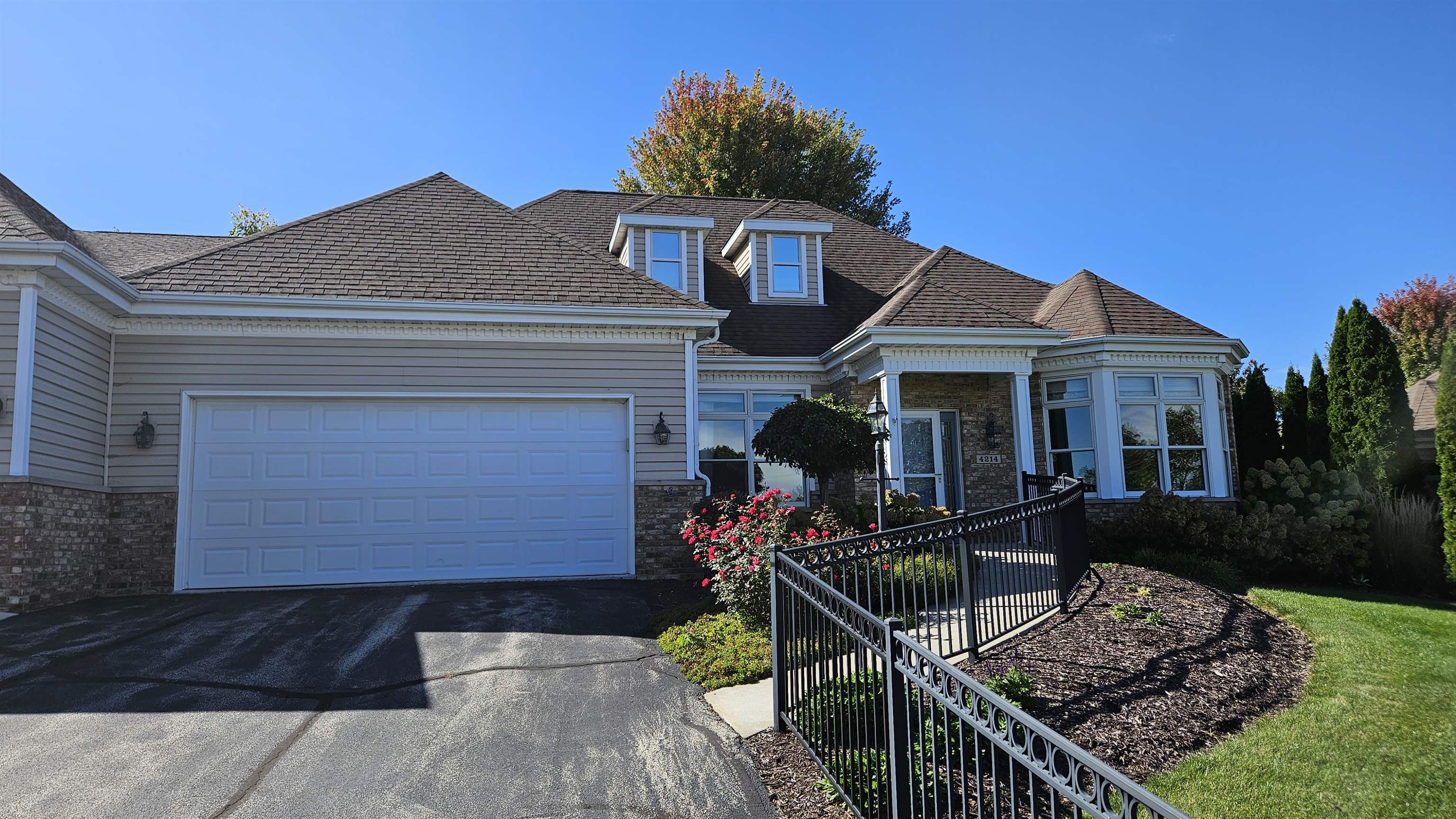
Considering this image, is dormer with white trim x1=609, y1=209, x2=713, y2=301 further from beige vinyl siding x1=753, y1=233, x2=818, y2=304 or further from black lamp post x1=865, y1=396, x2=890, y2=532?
black lamp post x1=865, y1=396, x2=890, y2=532

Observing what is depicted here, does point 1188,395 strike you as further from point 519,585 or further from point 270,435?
point 270,435

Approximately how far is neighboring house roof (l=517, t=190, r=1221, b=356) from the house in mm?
137

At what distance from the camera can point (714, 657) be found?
6371 millimetres

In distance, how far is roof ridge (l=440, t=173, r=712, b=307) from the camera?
1159 cm

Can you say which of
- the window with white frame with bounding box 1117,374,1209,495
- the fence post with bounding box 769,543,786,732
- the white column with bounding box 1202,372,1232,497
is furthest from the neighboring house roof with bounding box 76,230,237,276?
the white column with bounding box 1202,372,1232,497

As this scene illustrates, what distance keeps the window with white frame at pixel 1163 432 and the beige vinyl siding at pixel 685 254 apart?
24.3 feet

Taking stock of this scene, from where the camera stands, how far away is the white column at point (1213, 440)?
13.1m

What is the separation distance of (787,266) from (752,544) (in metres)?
8.94

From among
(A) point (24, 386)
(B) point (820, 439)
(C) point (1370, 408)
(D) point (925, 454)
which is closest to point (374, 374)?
(A) point (24, 386)

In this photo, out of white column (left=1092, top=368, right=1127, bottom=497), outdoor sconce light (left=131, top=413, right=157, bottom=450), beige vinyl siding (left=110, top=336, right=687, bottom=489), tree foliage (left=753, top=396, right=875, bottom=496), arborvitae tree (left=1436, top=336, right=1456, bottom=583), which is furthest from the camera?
white column (left=1092, top=368, right=1127, bottom=497)

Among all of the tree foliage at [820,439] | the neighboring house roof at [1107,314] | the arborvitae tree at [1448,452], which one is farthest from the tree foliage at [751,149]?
the arborvitae tree at [1448,452]

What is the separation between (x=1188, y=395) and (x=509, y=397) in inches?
421

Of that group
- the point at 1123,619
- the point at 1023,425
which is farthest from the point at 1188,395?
the point at 1123,619

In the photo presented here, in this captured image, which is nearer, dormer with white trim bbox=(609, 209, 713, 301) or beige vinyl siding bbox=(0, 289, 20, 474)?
beige vinyl siding bbox=(0, 289, 20, 474)
